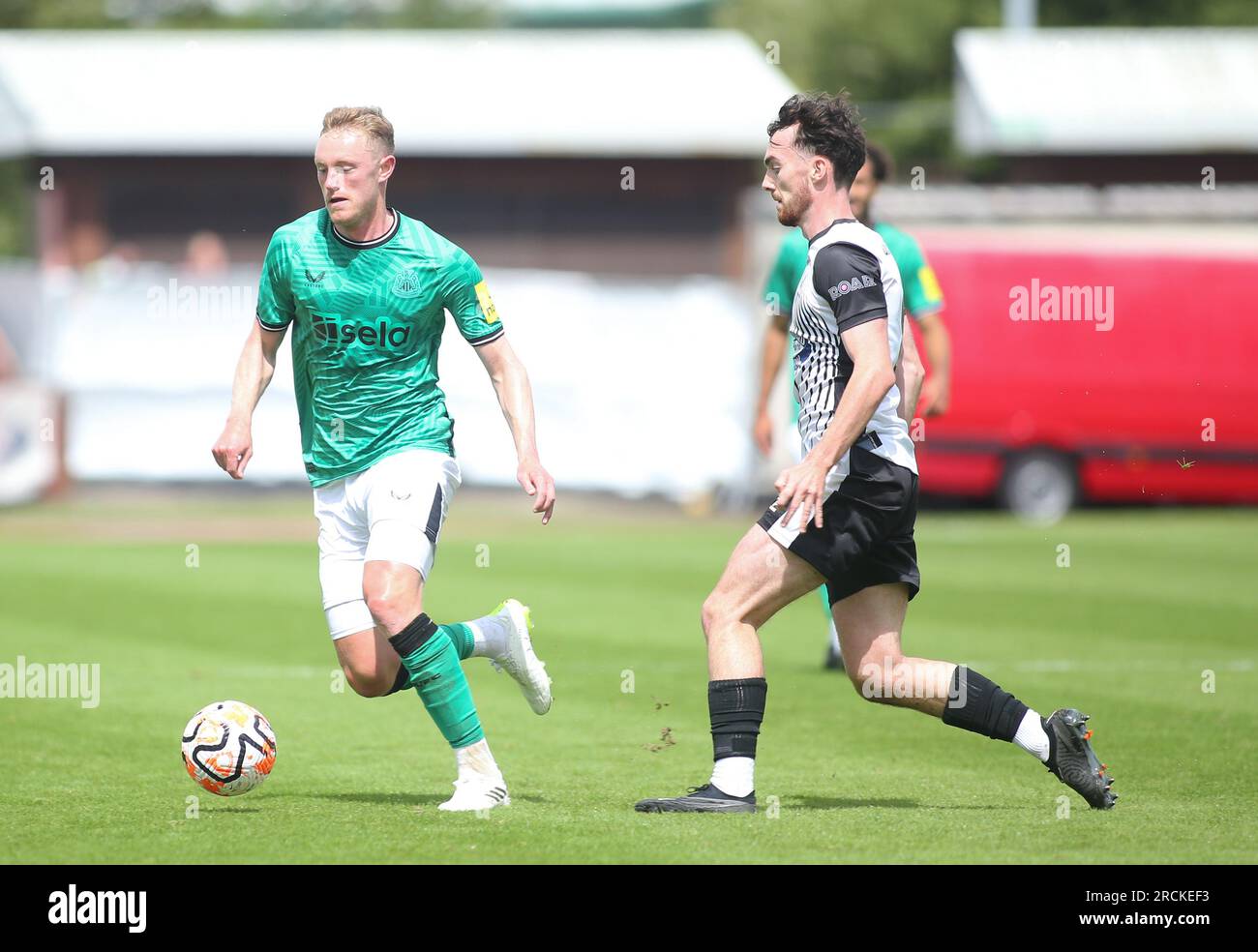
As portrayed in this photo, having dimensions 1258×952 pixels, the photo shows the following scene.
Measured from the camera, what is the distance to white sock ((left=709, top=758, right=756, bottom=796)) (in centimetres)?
647

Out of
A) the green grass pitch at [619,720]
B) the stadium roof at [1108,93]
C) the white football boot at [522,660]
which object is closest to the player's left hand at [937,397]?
the green grass pitch at [619,720]

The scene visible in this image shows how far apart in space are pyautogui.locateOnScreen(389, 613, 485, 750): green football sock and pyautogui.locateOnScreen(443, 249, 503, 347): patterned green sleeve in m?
1.01

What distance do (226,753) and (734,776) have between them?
1674 mm

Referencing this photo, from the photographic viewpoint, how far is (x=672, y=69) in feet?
97.1

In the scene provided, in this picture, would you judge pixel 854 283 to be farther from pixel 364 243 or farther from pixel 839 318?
pixel 364 243

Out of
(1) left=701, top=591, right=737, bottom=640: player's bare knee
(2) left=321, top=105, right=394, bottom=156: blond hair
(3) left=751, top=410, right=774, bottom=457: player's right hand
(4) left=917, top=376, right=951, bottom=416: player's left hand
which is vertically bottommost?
(1) left=701, top=591, right=737, bottom=640: player's bare knee

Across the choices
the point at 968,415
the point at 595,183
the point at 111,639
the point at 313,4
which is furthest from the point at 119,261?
the point at 313,4

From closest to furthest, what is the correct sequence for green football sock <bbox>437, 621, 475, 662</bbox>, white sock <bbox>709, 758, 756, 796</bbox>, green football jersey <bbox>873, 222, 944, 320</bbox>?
white sock <bbox>709, 758, 756, 796</bbox> → green football sock <bbox>437, 621, 475, 662</bbox> → green football jersey <bbox>873, 222, 944, 320</bbox>

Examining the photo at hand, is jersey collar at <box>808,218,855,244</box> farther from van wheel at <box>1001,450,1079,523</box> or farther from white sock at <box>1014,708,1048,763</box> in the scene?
van wheel at <box>1001,450,1079,523</box>

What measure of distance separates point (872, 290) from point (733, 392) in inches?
708

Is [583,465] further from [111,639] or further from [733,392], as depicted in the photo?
[111,639]

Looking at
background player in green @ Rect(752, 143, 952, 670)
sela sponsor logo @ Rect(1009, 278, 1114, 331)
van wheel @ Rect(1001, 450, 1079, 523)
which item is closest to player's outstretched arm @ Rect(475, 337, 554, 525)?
background player in green @ Rect(752, 143, 952, 670)

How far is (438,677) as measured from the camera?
21.5ft
